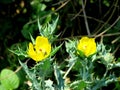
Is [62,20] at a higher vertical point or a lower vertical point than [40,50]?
higher

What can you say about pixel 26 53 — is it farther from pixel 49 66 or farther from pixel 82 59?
pixel 82 59

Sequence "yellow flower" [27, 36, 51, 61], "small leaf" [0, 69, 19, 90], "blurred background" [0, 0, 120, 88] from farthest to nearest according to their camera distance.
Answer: "blurred background" [0, 0, 120, 88], "small leaf" [0, 69, 19, 90], "yellow flower" [27, 36, 51, 61]

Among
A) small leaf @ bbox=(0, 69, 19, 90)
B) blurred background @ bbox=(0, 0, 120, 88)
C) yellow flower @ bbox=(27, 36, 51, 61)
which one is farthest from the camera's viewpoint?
blurred background @ bbox=(0, 0, 120, 88)

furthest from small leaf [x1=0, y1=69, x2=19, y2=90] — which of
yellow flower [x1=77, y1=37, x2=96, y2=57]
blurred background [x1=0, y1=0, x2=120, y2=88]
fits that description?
yellow flower [x1=77, y1=37, x2=96, y2=57]

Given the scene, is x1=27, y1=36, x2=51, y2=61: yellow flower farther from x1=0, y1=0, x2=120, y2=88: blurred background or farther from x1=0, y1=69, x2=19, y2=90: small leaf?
x1=0, y1=0, x2=120, y2=88: blurred background

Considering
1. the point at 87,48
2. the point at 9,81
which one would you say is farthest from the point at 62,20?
the point at 87,48

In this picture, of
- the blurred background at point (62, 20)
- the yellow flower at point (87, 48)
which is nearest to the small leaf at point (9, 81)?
the blurred background at point (62, 20)

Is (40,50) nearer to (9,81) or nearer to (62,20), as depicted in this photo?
(9,81)

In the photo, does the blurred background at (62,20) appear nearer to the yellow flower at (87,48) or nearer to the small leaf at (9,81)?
the small leaf at (9,81)
